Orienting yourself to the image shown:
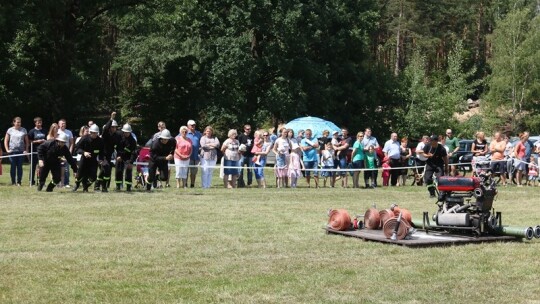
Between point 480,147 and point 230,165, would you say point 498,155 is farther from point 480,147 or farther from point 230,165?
point 230,165

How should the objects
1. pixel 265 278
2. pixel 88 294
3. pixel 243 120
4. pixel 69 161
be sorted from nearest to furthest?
1. pixel 88 294
2. pixel 265 278
3. pixel 69 161
4. pixel 243 120

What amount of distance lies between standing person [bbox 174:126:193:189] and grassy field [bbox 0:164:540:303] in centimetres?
557

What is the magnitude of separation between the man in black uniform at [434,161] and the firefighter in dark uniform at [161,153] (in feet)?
20.3

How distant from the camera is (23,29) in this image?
44.1 meters

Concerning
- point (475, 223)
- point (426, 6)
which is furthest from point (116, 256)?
point (426, 6)

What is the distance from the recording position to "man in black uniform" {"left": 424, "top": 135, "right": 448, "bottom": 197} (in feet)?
73.5

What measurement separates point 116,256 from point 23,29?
33952 millimetres

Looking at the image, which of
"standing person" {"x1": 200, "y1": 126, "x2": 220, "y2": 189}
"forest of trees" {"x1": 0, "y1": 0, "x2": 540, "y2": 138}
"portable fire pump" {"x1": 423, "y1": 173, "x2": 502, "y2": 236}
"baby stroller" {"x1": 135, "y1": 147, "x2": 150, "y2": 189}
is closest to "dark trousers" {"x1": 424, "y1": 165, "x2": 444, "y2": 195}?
"standing person" {"x1": 200, "y1": 126, "x2": 220, "y2": 189}

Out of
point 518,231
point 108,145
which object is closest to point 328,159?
point 108,145

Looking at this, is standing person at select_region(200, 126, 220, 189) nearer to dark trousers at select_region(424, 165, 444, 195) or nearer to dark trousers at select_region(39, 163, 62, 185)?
dark trousers at select_region(39, 163, 62, 185)

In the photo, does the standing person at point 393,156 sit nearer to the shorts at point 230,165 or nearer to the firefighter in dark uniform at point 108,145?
the shorts at point 230,165

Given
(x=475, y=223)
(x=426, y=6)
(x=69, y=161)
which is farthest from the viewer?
(x=426, y=6)

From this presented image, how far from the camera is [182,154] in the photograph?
24.9 meters

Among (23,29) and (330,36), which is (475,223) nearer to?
(23,29)
